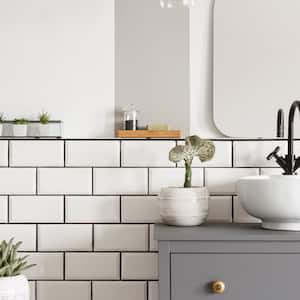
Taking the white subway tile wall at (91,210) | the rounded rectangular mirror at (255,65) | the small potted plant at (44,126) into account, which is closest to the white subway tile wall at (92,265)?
the white subway tile wall at (91,210)

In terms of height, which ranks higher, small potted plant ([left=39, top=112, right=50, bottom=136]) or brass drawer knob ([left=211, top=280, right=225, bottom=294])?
small potted plant ([left=39, top=112, right=50, bottom=136])

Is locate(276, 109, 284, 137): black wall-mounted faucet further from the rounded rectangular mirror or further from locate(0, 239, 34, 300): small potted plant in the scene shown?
locate(0, 239, 34, 300): small potted plant


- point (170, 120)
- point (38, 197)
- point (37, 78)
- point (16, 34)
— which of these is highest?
point (16, 34)

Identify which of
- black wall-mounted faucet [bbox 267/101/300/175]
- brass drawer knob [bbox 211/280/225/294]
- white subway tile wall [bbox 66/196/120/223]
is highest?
black wall-mounted faucet [bbox 267/101/300/175]

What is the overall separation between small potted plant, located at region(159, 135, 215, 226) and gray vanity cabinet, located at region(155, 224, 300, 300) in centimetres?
16

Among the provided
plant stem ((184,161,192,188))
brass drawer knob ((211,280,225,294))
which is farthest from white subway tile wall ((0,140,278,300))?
brass drawer knob ((211,280,225,294))

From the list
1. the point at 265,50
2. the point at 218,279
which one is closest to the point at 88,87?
the point at 265,50

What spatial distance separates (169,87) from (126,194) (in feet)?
1.30

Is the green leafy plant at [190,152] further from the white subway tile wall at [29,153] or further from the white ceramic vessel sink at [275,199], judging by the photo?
the white subway tile wall at [29,153]

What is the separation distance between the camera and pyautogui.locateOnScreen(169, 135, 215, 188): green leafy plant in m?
2.00

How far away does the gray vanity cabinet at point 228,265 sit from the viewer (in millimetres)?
1743

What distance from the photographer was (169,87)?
214cm

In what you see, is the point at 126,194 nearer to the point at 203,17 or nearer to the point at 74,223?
the point at 74,223

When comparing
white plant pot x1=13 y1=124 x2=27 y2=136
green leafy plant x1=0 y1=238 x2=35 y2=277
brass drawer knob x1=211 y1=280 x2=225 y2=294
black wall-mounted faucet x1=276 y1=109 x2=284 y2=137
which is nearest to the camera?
brass drawer knob x1=211 y1=280 x2=225 y2=294
